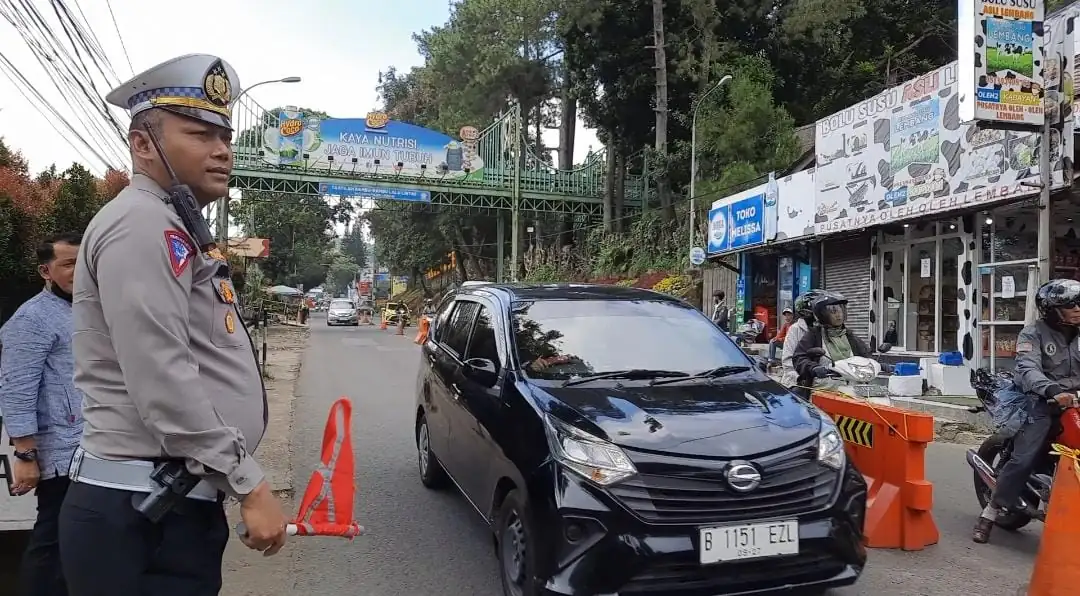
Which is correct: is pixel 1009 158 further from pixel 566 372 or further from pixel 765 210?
pixel 566 372

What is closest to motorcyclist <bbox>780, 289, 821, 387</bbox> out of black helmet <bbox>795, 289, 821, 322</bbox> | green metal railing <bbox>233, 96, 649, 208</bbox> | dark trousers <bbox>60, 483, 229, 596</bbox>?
black helmet <bbox>795, 289, 821, 322</bbox>

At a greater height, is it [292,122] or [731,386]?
[292,122]

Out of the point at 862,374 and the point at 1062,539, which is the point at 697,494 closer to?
the point at 1062,539

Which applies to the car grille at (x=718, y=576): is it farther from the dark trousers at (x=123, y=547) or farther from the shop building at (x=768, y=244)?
the shop building at (x=768, y=244)

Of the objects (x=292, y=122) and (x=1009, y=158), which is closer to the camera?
(x=1009, y=158)

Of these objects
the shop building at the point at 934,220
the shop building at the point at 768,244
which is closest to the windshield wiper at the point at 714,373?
the shop building at the point at 934,220

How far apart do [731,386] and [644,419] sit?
0.82 m

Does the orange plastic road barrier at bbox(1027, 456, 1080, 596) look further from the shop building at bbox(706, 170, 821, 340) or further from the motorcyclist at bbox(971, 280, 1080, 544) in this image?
the shop building at bbox(706, 170, 821, 340)

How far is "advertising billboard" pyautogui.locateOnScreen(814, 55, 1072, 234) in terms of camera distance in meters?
10.7

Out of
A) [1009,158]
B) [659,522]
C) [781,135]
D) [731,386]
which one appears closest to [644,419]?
[659,522]

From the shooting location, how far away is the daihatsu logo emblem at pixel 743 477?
3223 mm

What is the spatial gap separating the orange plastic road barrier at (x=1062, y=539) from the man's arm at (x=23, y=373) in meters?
4.50

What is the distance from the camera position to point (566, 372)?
4.16 metres

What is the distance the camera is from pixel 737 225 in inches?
758
